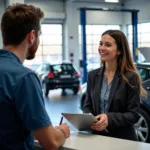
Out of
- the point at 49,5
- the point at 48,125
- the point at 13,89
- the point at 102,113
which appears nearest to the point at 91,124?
the point at 102,113

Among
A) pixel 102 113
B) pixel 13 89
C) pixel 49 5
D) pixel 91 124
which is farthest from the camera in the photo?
pixel 49 5

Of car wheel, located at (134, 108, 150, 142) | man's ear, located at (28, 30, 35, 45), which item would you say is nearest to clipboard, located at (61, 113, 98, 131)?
man's ear, located at (28, 30, 35, 45)

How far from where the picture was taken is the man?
137 centimetres

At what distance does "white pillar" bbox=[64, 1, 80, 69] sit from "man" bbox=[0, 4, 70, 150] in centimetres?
1437

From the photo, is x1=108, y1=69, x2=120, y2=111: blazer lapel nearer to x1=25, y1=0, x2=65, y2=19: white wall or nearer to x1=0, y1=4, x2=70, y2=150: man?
x1=0, y1=4, x2=70, y2=150: man

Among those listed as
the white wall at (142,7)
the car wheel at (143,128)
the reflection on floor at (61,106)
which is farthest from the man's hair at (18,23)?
the white wall at (142,7)

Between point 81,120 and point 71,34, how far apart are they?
1409cm

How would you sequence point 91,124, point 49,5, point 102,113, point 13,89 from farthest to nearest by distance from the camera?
point 49,5
point 102,113
point 91,124
point 13,89

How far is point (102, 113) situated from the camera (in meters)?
2.46

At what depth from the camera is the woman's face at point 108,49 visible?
251cm

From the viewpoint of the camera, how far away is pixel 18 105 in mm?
1366

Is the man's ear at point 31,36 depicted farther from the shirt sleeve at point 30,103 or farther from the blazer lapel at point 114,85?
the blazer lapel at point 114,85

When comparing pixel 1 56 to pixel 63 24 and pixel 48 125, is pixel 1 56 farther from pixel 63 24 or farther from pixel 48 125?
pixel 63 24

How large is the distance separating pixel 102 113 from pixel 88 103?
175mm
